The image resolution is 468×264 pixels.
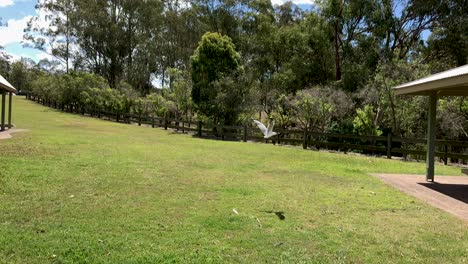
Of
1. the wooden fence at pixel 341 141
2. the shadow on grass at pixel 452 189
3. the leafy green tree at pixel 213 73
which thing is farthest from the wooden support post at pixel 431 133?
the leafy green tree at pixel 213 73

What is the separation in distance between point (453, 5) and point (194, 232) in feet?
85.3

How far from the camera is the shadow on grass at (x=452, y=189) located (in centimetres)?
828

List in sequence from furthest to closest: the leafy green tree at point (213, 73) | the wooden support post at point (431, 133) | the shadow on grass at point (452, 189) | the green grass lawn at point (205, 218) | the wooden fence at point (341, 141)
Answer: the leafy green tree at point (213, 73)
the wooden fence at point (341, 141)
the wooden support post at point (431, 133)
the shadow on grass at point (452, 189)
the green grass lawn at point (205, 218)

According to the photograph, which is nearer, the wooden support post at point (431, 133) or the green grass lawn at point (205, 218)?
the green grass lawn at point (205, 218)

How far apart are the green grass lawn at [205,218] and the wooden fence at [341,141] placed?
6.34 m

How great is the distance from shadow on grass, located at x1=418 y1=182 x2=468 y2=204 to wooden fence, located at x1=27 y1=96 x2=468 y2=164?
194 inches

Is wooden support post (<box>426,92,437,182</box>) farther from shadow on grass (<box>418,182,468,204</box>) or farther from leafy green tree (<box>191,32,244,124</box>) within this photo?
leafy green tree (<box>191,32,244,124</box>)

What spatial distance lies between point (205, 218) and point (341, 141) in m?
14.9

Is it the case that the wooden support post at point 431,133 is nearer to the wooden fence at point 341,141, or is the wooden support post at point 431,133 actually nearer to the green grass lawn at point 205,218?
the green grass lawn at point 205,218

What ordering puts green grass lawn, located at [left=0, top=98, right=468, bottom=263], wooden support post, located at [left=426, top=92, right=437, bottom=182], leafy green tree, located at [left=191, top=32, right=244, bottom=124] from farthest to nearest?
1. leafy green tree, located at [left=191, top=32, right=244, bottom=124]
2. wooden support post, located at [left=426, top=92, right=437, bottom=182]
3. green grass lawn, located at [left=0, top=98, right=468, bottom=263]

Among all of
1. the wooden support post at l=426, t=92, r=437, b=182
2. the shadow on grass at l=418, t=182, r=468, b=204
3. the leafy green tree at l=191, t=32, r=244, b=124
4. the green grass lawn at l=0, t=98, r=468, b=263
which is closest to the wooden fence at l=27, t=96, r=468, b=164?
the leafy green tree at l=191, t=32, r=244, b=124

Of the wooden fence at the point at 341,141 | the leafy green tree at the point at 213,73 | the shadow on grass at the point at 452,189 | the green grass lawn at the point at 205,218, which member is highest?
the leafy green tree at the point at 213,73

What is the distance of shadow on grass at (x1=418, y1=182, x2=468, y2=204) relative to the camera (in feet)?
27.2

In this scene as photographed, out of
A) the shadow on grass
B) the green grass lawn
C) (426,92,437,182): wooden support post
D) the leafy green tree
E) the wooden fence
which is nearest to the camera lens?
the green grass lawn
